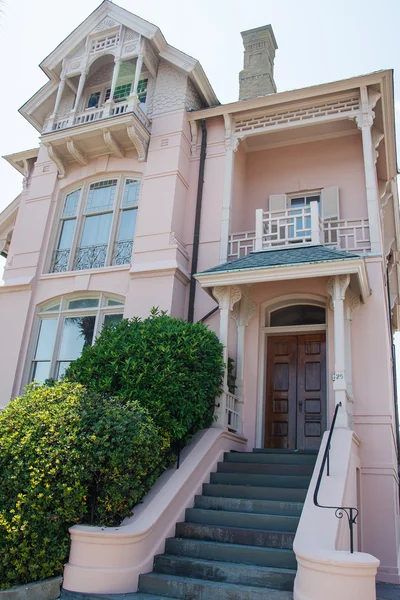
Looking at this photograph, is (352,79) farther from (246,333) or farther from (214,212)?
(246,333)

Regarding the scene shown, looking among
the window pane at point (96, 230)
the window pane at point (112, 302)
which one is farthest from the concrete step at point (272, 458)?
the window pane at point (96, 230)

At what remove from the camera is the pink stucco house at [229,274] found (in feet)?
20.7

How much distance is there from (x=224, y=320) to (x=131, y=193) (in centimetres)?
485

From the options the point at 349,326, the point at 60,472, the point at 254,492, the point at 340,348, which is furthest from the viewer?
the point at 349,326

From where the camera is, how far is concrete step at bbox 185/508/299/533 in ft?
20.9

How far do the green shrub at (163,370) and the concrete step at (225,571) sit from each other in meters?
1.87

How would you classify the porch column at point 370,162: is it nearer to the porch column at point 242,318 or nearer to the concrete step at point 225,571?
the porch column at point 242,318

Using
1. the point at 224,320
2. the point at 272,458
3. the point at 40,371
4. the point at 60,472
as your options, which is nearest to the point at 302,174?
the point at 224,320

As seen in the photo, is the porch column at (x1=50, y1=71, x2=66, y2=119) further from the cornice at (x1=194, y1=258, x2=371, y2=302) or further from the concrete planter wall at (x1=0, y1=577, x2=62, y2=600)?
the concrete planter wall at (x1=0, y1=577, x2=62, y2=600)

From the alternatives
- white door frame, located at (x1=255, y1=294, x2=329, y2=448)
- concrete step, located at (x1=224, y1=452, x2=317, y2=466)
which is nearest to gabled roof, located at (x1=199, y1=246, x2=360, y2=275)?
white door frame, located at (x1=255, y1=294, x2=329, y2=448)

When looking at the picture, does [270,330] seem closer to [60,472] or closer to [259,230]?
[259,230]

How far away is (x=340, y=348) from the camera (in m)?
8.49

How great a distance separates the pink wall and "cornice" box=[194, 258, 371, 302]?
2.72 m

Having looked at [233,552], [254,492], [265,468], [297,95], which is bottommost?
[233,552]
